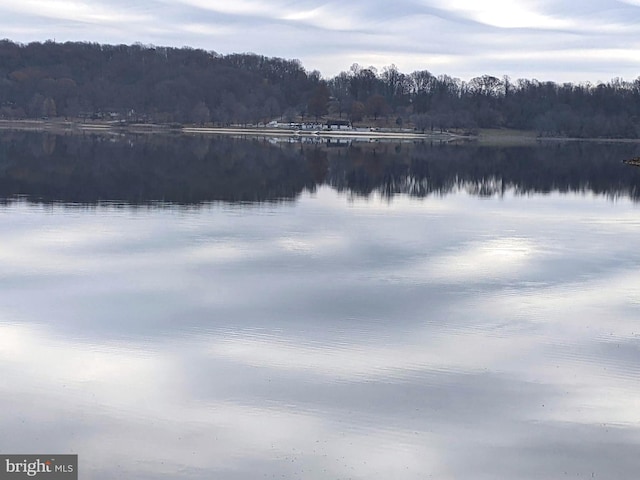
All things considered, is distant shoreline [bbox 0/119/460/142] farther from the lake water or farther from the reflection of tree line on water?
the lake water

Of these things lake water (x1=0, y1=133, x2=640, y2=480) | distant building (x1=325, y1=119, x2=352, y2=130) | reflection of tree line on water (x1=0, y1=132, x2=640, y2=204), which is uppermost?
distant building (x1=325, y1=119, x2=352, y2=130)

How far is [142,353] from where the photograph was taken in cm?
1305

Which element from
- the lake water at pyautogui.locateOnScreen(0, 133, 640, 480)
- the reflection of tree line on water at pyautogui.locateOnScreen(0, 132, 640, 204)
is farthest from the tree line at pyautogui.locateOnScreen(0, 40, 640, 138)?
the lake water at pyautogui.locateOnScreen(0, 133, 640, 480)

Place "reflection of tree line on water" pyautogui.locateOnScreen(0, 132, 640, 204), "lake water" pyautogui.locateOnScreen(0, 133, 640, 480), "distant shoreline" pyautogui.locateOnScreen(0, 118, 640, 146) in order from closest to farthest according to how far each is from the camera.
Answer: "lake water" pyautogui.locateOnScreen(0, 133, 640, 480)
"reflection of tree line on water" pyautogui.locateOnScreen(0, 132, 640, 204)
"distant shoreline" pyautogui.locateOnScreen(0, 118, 640, 146)

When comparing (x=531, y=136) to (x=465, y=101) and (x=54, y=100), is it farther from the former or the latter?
(x=54, y=100)

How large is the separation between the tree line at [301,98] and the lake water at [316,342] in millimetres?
113927

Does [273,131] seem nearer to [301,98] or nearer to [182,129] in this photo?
[182,129]

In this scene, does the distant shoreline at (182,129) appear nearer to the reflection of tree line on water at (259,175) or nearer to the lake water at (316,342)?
the reflection of tree line on water at (259,175)

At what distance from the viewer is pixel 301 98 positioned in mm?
174750

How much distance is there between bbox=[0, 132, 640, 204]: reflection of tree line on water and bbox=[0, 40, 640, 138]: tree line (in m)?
78.7

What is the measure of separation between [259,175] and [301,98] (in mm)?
133597

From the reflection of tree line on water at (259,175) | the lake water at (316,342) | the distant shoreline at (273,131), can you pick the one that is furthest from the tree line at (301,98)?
the lake water at (316,342)

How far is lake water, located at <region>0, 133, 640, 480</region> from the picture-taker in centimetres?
1002

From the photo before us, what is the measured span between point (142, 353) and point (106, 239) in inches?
399
